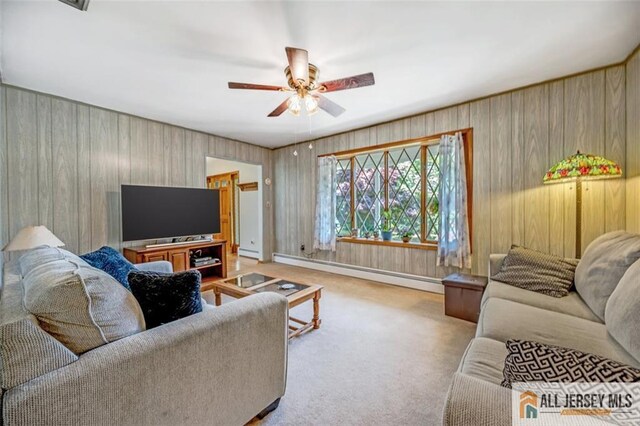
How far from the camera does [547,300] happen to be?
6.15 feet

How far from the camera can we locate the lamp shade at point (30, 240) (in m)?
2.17

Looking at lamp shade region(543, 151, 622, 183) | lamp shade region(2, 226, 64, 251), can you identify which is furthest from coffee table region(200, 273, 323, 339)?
lamp shade region(543, 151, 622, 183)

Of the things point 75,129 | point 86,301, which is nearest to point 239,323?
point 86,301

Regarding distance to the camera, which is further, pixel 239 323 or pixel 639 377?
pixel 239 323

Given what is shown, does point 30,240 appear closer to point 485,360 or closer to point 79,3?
point 79,3

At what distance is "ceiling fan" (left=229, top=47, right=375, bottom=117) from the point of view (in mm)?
1813

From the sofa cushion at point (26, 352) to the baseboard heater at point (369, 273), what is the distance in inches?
139

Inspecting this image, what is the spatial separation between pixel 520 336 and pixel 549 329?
21cm

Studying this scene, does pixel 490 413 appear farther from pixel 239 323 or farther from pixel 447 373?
pixel 447 373

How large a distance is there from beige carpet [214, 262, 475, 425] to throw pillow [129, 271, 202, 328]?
31.6 inches

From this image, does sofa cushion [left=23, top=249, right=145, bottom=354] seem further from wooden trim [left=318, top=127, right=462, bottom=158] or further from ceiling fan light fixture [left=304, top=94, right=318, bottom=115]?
wooden trim [left=318, top=127, right=462, bottom=158]

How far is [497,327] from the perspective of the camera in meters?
1.49

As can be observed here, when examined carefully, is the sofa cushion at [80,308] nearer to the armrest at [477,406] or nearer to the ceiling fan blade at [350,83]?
the armrest at [477,406]

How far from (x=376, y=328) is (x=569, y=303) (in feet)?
4.78
